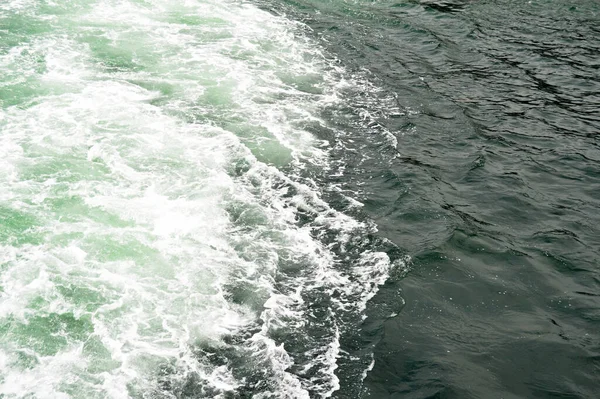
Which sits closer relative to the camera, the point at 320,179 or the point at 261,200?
the point at 261,200

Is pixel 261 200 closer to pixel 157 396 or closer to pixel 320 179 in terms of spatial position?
pixel 320 179

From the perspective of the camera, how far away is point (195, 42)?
47.9 feet

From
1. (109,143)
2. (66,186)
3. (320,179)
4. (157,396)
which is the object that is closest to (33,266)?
(66,186)

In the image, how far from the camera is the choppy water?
6191 millimetres

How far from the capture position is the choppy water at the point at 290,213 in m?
6.19

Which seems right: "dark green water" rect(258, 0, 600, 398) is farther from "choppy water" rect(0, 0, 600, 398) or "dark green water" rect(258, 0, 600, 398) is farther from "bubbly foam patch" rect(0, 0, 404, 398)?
"bubbly foam patch" rect(0, 0, 404, 398)

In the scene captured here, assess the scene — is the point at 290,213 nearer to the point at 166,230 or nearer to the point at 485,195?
the point at 166,230

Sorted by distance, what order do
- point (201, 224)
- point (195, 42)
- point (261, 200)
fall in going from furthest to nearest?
1. point (195, 42)
2. point (261, 200)
3. point (201, 224)

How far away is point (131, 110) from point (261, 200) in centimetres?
385

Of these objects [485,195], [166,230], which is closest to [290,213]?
[166,230]

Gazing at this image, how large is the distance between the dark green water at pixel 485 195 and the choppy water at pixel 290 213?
4 cm

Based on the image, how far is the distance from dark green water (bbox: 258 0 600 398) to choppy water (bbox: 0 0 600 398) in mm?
39

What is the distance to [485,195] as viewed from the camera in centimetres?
950

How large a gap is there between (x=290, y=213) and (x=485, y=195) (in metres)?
3.37
